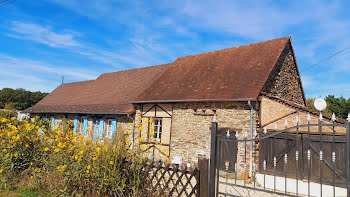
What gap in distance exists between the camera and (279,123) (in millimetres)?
9203

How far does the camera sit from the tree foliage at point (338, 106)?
76.7 ft

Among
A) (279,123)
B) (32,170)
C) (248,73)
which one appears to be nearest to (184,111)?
(248,73)

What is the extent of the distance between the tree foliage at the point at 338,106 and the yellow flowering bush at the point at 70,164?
22952 millimetres

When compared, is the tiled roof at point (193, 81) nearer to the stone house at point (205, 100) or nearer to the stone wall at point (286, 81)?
the stone house at point (205, 100)

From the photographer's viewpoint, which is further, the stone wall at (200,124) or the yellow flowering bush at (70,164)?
the stone wall at (200,124)

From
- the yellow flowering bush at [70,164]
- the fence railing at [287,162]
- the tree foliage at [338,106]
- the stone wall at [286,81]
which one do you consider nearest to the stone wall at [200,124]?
the fence railing at [287,162]

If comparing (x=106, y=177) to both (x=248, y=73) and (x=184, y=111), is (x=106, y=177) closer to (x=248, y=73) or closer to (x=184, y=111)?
(x=184, y=111)

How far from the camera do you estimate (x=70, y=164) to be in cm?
472

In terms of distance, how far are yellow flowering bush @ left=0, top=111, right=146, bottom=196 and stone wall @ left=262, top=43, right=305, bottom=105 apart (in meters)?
6.82

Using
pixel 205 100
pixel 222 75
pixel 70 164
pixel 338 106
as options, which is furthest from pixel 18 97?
pixel 338 106

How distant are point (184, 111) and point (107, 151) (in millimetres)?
6771

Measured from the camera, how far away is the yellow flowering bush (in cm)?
439

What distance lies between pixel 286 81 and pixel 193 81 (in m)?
4.34

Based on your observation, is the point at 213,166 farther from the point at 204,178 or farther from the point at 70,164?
the point at 70,164
